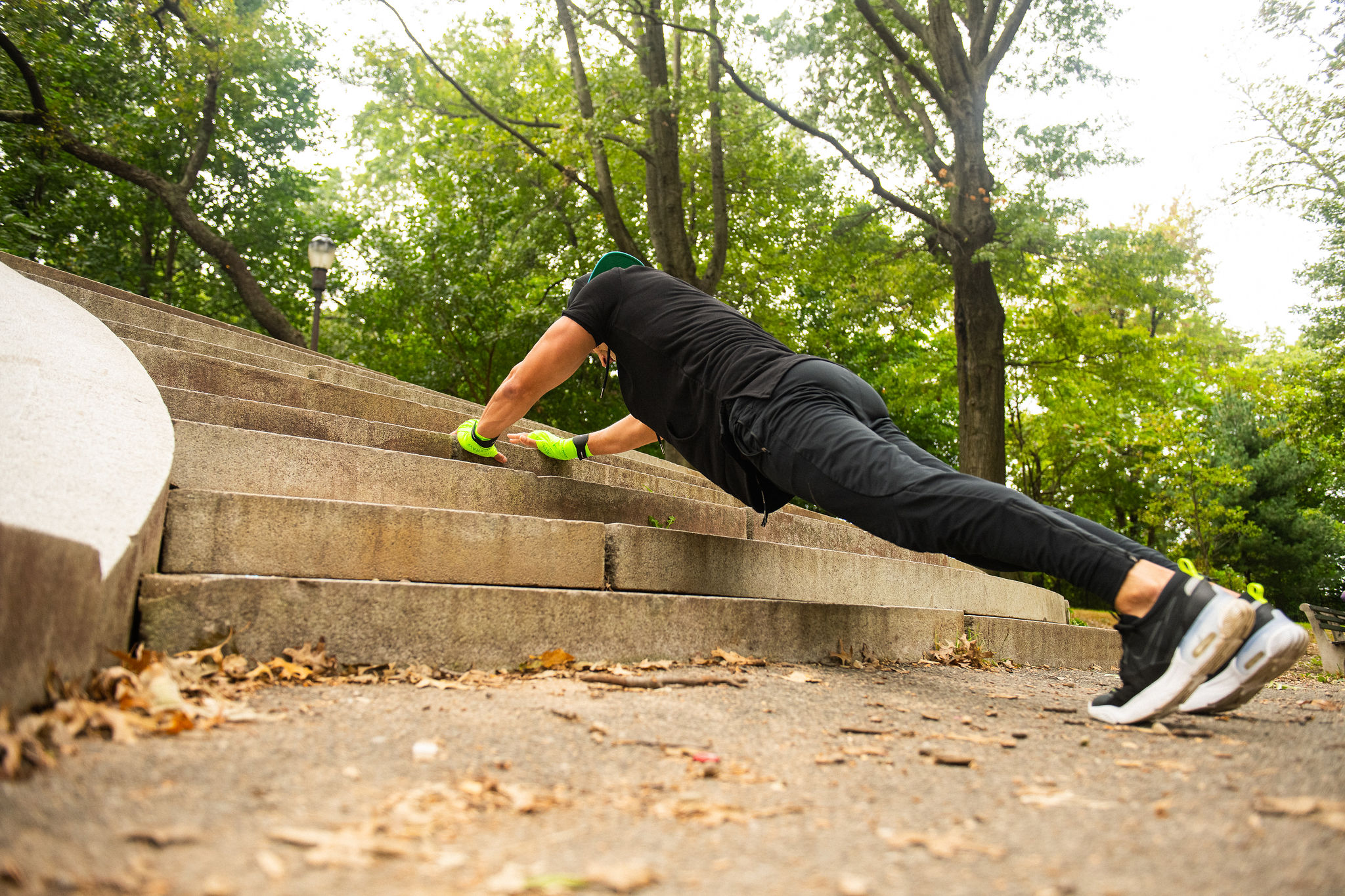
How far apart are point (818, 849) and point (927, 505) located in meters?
1.37

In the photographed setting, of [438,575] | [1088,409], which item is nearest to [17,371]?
[438,575]

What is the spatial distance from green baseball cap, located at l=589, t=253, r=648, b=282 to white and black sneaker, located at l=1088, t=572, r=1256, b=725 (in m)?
2.42

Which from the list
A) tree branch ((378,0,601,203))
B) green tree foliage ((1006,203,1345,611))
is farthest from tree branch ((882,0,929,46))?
tree branch ((378,0,601,203))

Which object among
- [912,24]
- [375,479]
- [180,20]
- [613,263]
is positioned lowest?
[375,479]

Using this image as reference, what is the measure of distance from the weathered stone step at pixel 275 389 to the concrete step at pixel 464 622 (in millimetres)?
1385

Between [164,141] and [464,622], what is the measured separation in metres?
19.6

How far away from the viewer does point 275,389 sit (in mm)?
4941

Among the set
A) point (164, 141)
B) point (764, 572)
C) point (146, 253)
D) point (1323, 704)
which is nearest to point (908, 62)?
point (764, 572)

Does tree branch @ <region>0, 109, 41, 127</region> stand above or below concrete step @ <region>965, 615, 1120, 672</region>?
above

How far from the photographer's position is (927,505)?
2.57 m

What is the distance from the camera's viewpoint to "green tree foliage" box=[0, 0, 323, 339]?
44.7 feet

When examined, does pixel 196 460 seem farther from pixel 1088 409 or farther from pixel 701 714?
pixel 1088 409

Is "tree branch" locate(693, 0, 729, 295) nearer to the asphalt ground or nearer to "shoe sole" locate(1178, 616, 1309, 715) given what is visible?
"shoe sole" locate(1178, 616, 1309, 715)

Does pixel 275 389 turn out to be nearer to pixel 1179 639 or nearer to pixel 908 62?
pixel 1179 639
